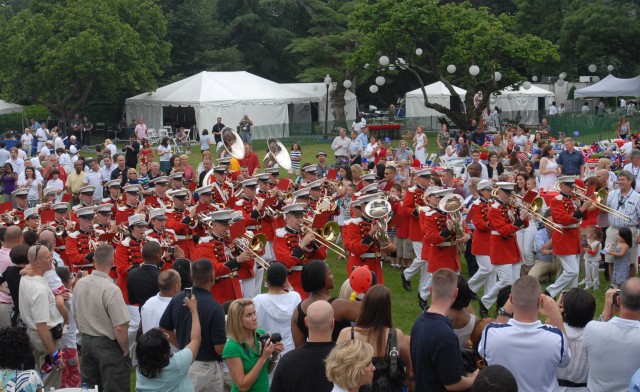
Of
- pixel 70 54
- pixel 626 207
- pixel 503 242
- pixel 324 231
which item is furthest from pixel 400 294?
pixel 70 54

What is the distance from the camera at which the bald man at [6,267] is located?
9406 millimetres

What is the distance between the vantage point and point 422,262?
13906mm

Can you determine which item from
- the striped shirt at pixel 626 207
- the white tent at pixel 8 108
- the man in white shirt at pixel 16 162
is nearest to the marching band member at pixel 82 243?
the striped shirt at pixel 626 207

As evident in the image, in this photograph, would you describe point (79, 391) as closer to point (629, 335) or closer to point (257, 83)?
point (629, 335)

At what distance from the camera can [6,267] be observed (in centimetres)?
1012

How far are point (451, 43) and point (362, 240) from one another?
2640 centimetres

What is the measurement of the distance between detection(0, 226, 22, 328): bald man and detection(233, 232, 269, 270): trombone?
8.49ft

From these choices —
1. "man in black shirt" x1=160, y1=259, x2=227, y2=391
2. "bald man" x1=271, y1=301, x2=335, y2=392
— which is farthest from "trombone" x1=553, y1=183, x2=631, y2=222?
"bald man" x1=271, y1=301, x2=335, y2=392

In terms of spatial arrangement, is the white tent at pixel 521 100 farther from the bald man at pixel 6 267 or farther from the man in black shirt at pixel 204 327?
the man in black shirt at pixel 204 327

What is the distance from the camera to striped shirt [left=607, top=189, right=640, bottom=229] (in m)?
13.7

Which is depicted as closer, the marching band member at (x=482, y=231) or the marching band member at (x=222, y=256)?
the marching band member at (x=222, y=256)

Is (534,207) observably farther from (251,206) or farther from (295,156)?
(295,156)

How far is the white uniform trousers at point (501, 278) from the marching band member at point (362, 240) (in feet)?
5.73

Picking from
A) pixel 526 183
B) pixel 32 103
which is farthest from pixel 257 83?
pixel 526 183
